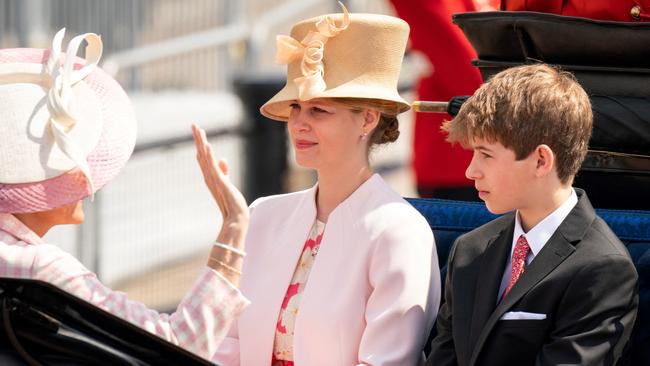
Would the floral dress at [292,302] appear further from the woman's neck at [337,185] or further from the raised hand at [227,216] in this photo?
the raised hand at [227,216]

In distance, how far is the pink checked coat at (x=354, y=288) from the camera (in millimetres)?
3086

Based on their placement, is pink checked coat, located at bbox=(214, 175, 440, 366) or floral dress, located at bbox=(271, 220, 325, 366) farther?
floral dress, located at bbox=(271, 220, 325, 366)

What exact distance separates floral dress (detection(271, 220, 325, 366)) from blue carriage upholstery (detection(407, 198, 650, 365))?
31cm

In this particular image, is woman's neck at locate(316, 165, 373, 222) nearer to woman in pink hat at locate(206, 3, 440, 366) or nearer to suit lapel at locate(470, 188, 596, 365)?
woman in pink hat at locate(206, 3, 440, 366)

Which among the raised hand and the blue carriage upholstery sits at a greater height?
the raised hand

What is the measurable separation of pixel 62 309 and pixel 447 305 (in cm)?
86

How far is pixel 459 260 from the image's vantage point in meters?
3.01

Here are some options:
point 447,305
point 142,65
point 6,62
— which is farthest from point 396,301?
point 142,65

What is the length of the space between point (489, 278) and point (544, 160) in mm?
272

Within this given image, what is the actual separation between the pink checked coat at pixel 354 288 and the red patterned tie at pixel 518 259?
271 mm

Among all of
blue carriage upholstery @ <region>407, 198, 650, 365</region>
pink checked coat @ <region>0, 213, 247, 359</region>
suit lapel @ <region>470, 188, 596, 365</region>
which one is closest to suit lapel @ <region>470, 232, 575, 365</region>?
suit lapel @ <region>470, 188, 596, 365</region>

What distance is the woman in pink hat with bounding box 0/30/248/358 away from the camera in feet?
8.77

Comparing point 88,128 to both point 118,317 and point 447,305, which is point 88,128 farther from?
point 447,305

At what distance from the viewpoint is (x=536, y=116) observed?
2830 millimetres
